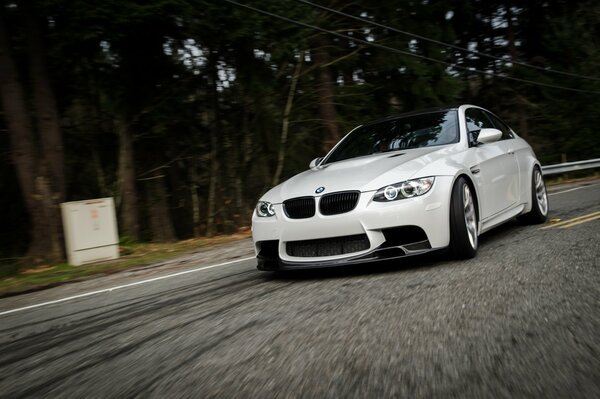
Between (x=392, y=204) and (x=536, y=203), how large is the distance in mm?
3460

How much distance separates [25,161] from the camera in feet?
33.1

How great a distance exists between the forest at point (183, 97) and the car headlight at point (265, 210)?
220 inches

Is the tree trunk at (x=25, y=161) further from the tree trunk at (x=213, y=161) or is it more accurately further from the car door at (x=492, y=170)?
the car door at (x=492, y=170)

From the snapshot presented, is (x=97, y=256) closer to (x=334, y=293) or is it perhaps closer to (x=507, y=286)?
(x=334, y=293)

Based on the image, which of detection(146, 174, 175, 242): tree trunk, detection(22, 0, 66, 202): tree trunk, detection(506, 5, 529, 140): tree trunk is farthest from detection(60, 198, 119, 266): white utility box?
detection(506, 5, 529, 140): tree trunk

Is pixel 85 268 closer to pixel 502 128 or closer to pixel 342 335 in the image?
pixel 502 128

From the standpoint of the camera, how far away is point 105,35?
10.3 m

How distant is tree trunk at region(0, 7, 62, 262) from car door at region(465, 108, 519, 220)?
703cm

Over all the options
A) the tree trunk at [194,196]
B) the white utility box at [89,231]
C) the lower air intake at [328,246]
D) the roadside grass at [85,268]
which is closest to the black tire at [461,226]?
the lower air intake at [328,246]

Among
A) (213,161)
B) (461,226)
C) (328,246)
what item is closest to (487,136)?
(461,226)

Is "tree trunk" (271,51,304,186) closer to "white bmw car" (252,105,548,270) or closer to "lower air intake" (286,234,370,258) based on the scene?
"white bmw car" (252,105,548,270)

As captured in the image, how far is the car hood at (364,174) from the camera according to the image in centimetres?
520

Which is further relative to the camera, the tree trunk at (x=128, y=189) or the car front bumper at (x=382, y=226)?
the tree trunk at (x=128, y=189)

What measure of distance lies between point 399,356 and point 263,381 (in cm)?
68
